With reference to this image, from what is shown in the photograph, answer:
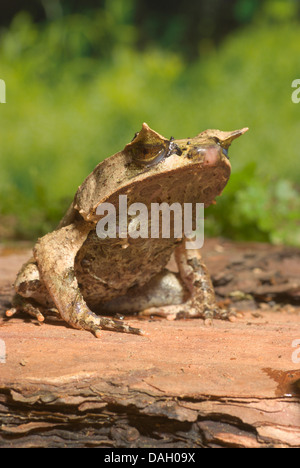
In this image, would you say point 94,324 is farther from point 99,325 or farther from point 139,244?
point 139,244

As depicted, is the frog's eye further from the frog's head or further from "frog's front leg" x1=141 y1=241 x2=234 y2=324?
"frog's front leg" x1=141 y1=241 x2=234 y2=324

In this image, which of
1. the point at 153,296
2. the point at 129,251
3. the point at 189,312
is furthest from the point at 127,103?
the point at 129,251

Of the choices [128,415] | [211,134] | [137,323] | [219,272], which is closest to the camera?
[128,415]

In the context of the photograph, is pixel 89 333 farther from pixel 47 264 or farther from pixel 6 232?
pixel 6 232

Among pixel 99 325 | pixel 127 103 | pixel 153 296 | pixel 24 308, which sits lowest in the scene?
pixel 99 325

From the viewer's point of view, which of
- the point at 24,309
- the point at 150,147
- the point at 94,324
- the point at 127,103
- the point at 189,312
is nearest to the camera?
the point at 150,147

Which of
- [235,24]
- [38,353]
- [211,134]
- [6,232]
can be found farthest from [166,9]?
[38,353]

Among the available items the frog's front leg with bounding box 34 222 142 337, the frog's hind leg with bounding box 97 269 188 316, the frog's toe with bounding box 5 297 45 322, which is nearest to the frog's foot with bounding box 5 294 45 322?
the frog's toe with bounding box 5 297 45 322
